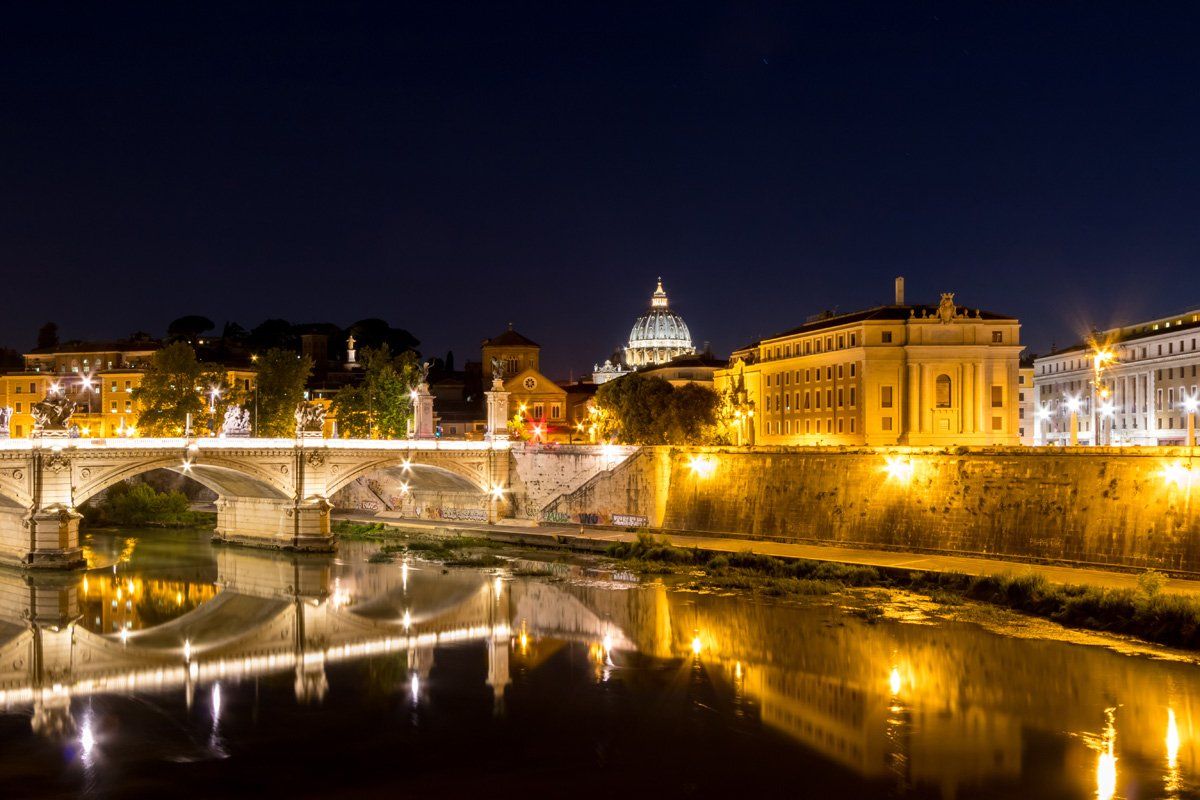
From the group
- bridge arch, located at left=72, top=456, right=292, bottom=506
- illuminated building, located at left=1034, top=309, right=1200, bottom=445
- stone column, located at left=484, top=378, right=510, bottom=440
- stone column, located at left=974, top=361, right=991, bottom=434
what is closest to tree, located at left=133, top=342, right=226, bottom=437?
bridge arch, located at left=72, top=456, right=292, bottom=506

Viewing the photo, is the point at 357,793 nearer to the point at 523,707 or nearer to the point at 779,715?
the point at 523,707

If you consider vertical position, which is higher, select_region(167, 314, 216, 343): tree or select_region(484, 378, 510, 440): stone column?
select_region(167, 314, 216, 343): tree

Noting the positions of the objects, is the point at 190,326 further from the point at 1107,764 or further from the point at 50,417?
the point at 1107,764

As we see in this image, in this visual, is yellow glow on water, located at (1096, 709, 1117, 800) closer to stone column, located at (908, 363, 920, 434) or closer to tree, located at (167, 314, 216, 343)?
stone column, located at (908, 363, 920, 434)

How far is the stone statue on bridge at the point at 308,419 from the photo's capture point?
4921cm

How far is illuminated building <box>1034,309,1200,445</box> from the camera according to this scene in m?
67.0

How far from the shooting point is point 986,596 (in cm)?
3158

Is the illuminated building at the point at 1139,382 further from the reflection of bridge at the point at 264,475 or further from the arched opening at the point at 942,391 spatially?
the reflection of bridge at the point at 264,475

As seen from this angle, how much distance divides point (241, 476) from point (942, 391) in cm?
3098

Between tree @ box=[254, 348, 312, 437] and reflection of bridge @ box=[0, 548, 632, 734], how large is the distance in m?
24.6

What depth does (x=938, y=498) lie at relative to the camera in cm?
3862

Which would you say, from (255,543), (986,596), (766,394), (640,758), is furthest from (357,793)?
(766,394)

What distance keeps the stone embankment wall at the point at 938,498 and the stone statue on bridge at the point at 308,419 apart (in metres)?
11.5

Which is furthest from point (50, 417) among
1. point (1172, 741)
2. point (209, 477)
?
point (1172, 741)
